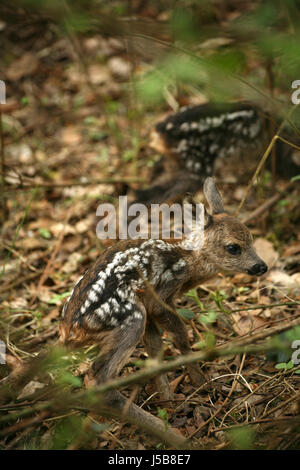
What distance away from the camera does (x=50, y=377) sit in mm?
3832

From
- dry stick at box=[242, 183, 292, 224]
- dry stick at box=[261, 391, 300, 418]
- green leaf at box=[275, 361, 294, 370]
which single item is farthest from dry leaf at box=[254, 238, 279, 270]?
dry stick at box=[261, 391, 300, 418]

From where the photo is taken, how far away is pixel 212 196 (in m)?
4.22

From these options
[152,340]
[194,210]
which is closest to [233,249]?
[194,210]

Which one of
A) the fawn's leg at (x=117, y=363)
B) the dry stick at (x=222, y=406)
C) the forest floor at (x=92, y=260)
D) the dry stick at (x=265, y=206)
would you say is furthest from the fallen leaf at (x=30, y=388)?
the dry stick at (x=265, y=206)

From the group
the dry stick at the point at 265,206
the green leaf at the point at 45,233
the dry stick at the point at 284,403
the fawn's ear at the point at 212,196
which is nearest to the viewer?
the dry stick at the point at 284,403

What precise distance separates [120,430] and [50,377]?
2.40 feet

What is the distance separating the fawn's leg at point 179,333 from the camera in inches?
145

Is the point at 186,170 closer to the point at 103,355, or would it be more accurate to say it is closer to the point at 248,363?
the point at 248,363

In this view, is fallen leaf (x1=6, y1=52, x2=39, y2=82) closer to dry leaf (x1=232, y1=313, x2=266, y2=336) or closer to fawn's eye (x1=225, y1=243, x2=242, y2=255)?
fawn's eye (x1=225, y1=243, x2=242, y2=255)

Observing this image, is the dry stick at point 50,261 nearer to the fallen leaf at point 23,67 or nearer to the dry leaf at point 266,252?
the dry leaf at point 266,252

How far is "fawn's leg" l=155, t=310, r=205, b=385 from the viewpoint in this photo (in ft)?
12.1

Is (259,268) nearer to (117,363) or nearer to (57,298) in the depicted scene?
(117,363)

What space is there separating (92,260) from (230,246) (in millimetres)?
1731

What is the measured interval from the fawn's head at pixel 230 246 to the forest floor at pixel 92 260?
303 millimetres
